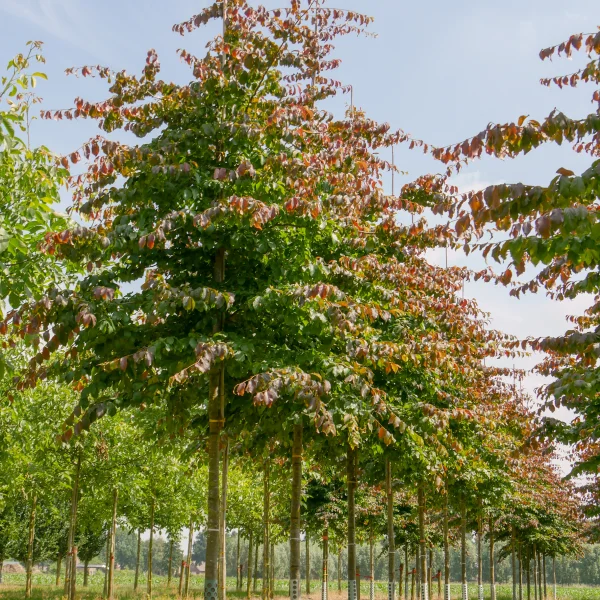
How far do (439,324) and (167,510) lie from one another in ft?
66.1

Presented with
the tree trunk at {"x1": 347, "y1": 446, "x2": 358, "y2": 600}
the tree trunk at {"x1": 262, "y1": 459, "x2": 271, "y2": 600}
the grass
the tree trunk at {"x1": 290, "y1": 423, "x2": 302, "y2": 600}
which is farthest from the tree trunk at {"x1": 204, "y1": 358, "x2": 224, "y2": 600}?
the grass

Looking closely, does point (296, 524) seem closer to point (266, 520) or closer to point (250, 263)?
point (250, 263)

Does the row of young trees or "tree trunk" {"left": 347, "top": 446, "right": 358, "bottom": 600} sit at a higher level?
the row of young trees

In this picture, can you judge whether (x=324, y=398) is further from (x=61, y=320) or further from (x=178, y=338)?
(x=61, y=320)

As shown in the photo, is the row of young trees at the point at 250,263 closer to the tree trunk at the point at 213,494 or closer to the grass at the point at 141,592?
the tree trunk at the point at 213,494

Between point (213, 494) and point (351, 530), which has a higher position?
point (213, 494)

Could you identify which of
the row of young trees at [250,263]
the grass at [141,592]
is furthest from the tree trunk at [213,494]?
the grass at [141,592]

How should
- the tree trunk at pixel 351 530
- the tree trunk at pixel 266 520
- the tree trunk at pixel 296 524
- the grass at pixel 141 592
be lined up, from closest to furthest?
the tree trunk at pixel 296 524
the tree trunk at pixel 351 530
the tree trunk at pixel 266 520
the grass at pixel 141 592

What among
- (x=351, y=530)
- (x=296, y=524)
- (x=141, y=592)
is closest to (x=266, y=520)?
(x=351, y=530)

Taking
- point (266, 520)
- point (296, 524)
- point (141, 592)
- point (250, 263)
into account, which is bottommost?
point (141, 592)

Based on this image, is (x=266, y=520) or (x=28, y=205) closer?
(x=28, y=205)

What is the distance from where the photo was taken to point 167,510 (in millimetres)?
27875

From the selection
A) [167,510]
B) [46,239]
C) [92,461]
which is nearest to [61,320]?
[46,239]

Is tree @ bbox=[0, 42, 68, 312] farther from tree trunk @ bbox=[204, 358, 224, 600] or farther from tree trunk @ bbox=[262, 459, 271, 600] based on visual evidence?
tree trunk @ bbox=[262, 459, 271, 600]
